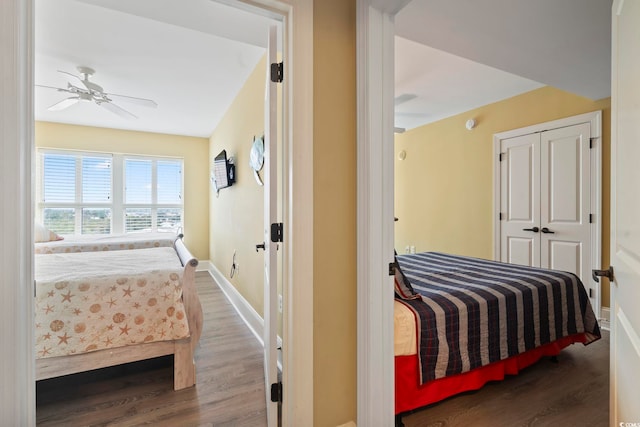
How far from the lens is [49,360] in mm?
1615

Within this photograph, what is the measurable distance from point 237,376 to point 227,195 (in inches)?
99.6

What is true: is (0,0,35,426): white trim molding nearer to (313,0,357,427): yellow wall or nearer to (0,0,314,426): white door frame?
(0,0,314,426): white door frame

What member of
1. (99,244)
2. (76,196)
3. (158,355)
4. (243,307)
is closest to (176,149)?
(76,196)

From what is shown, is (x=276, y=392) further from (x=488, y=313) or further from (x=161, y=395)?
(x=488, y=313)

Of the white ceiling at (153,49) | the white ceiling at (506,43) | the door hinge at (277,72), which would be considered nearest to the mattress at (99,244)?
the white ceiling at (153,49)

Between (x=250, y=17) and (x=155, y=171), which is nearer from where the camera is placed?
(x=250, y=17)

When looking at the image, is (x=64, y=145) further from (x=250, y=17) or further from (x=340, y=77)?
(x=340, y=77)

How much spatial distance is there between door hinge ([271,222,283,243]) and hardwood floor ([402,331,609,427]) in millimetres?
1268

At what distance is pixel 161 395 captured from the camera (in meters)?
1.82

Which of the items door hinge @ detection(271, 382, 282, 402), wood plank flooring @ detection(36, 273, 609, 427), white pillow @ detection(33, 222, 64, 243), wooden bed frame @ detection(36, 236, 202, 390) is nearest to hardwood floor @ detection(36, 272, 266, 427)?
wood plank flooring @ detection(36, 273, 609, 427)

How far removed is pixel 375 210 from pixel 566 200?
10.5ft

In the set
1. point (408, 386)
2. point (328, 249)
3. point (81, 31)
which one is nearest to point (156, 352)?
point (328, 249)

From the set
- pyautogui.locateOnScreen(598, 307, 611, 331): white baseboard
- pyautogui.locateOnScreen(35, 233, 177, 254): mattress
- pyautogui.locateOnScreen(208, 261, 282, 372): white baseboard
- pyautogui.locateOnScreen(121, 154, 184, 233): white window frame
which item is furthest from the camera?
pyautogui.locateOnScreen(121, 154, 184, 233): white window frame

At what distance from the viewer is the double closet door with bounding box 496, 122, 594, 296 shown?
3.09m
